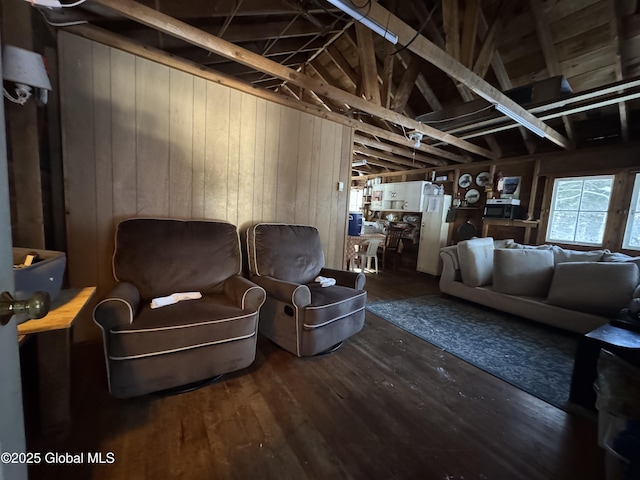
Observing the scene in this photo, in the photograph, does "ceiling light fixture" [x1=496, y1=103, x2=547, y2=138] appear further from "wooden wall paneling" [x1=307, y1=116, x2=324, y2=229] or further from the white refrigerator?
the white refrigerator

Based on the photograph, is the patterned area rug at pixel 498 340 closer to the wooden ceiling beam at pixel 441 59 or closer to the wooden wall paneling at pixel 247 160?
the wooden wall paneling at pixel 247 160

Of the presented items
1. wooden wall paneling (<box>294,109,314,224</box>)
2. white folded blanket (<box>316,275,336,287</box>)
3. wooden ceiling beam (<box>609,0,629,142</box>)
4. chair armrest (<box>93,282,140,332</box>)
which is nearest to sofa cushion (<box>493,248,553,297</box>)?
wooden ceiling beam (<box>609,0,629,142</box>)

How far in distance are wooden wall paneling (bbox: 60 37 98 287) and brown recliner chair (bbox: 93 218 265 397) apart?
1.05ft

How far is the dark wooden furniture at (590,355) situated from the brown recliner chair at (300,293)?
1364 mm

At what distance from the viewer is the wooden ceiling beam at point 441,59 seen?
175 centimetres

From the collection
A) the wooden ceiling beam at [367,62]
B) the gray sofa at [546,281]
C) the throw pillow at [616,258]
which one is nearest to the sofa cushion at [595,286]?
the gray sofa at [546,281]

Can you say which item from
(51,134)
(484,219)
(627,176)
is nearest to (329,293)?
(51,134)

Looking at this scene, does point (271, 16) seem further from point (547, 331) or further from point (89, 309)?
point (547, 331)

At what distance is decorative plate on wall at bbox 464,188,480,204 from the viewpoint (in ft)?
17.1

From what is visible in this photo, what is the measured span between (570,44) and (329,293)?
382cm

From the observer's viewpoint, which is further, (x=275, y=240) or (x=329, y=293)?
(x=275, y=240)

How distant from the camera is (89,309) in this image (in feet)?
6.36

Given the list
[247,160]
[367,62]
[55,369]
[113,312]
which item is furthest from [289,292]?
[367,62]

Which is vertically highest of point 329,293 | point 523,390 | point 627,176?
point 627,176
